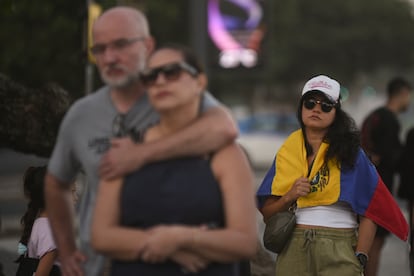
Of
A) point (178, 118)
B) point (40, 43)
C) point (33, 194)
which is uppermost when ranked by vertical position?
point (178, 118)

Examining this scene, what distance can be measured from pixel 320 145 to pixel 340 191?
0.87 ft

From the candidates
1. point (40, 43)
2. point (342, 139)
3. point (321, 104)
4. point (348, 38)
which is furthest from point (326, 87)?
point (348, 38)

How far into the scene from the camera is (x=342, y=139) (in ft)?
19.5

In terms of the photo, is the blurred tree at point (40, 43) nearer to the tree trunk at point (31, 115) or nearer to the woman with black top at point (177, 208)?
the tree trunk at point (31, 115)

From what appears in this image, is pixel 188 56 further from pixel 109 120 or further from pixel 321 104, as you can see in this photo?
pixel 321 104

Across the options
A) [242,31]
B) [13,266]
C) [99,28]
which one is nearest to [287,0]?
[242,31]

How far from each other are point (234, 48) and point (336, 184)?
50.8 ft

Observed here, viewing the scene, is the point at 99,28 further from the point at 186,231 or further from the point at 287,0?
the point at 287,0

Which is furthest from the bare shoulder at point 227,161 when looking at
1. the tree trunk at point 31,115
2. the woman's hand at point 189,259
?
the tree trunk at point 31,115

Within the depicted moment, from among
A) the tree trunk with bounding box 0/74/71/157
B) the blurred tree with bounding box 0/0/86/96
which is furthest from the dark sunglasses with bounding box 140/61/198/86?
the blurred tree with bounding box 0/0/86/96

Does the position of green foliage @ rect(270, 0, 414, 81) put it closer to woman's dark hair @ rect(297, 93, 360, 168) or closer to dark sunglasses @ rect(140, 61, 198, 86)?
woman's dark hair @ rect(297, 93, 360, 168)

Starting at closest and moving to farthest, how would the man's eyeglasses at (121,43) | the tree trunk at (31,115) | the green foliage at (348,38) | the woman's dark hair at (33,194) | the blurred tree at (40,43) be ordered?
the man's eyeglasses at (121,43)
the woman's dark hair at (33,194)
the tree trunk at (31,115)
the blurred tree at (40,43)
the green foliage at (348,38)

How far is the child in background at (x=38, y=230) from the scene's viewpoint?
19.5ft

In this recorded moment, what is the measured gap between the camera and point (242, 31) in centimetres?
2247
